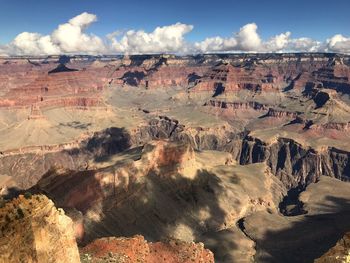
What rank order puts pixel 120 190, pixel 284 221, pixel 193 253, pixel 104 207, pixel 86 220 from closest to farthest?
pixel 193 253, pixel 86 220, pixel 104 207, pixel 120 190, pixel 284 221

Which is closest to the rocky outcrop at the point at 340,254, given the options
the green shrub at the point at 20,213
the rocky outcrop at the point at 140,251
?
the rocky outcrop at the point at 140,251

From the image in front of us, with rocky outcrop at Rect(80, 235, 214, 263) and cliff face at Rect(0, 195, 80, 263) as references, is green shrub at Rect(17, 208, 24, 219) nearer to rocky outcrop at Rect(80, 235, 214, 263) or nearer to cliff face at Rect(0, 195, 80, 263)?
cliff face at Rect(0, 195, 80, 263)

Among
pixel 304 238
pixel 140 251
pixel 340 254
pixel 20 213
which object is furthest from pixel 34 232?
pixel 304 238

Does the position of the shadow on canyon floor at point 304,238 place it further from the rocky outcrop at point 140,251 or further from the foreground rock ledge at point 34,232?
the foreground rock ledge at point 34,232

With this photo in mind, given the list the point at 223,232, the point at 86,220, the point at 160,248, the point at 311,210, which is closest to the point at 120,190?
the point at 86,220

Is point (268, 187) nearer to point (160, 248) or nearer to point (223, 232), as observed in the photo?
point (223, 232)

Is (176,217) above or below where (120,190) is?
below
